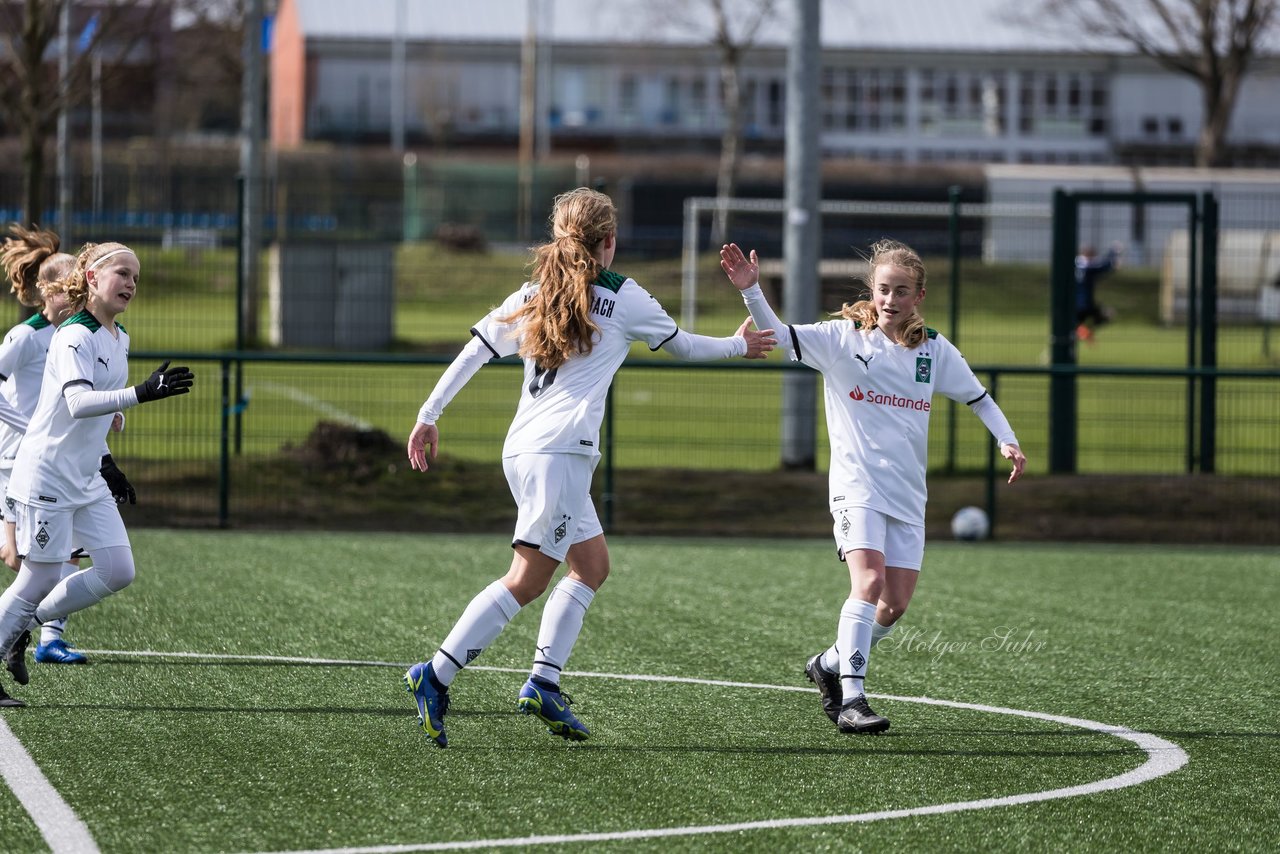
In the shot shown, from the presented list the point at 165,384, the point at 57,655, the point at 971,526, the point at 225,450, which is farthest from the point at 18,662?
the point at 971,526

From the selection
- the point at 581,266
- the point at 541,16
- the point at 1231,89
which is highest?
the point at 541,16

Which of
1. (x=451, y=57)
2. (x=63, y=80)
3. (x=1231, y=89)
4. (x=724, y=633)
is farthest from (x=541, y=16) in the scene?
(x=724, y=633)

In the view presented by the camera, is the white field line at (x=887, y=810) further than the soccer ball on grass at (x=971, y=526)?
No

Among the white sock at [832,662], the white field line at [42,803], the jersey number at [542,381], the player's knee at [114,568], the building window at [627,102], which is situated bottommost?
the white field line at [42,803]

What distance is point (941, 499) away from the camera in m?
13.8

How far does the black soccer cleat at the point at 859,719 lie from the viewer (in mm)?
6121

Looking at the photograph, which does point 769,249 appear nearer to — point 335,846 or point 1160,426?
point 1160,426

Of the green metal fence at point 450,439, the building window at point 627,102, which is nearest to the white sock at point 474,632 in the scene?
the green metal fence at point 450,439

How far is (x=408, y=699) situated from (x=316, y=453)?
24.3 ft

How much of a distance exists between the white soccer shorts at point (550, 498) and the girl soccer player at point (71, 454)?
147 cm

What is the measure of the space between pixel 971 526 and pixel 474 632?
7722 mm

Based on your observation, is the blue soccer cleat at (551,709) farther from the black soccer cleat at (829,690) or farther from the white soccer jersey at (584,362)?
the black soccer cleat at (829,690)

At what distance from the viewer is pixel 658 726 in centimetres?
623

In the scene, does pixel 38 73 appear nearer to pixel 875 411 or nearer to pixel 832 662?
pixel 875 411
